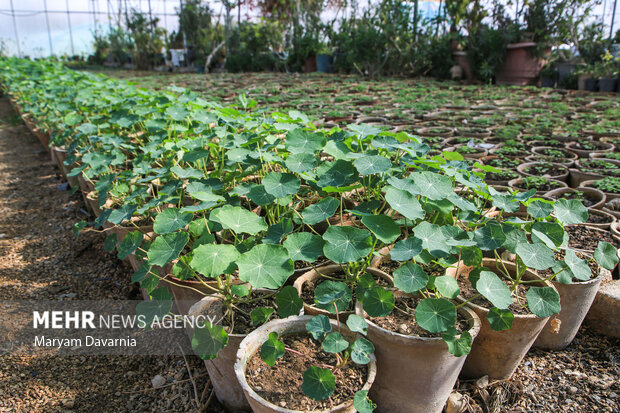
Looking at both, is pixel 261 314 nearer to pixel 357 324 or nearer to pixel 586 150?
pixel 357 324

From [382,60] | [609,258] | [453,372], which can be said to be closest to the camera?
[453,372]

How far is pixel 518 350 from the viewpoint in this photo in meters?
1.12

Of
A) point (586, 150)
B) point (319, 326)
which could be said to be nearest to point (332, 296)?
point (319, 326)

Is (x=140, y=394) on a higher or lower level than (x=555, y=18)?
lower

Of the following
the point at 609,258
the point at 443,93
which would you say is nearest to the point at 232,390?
the point at 609,258

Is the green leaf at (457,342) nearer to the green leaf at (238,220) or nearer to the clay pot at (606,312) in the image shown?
the green leaf at (238,220)

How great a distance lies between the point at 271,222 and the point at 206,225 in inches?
9.7

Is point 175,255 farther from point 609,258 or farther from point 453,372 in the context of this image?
point 609,258

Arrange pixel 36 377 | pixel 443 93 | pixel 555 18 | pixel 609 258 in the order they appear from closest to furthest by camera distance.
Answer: pixel 609 258
pixel 36 377
pixel 443 93
pixel 555 18

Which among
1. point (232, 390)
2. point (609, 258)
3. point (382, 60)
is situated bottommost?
point (232, 390)

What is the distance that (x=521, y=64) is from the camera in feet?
22.4

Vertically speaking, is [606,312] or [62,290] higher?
[606,312]

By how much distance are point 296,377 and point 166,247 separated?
0.47 meters

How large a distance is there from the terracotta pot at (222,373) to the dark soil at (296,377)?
0.13 m
